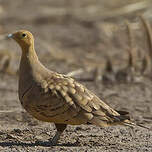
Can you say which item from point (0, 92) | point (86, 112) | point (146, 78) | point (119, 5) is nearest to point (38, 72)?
point (86, 112)

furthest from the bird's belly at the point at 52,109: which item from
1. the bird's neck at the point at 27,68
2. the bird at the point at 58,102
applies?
the bird's neck at the point at 27,68

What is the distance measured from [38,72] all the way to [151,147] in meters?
1.44

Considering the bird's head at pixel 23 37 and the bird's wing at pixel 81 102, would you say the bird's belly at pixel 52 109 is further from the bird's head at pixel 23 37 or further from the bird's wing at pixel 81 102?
the bird's head at pixel 23 37

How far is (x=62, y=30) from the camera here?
14875mm

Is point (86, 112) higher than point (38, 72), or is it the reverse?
point (38, 72)

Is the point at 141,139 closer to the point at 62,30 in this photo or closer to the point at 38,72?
the point at 38,72

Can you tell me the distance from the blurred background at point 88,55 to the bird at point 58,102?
1.10 ft

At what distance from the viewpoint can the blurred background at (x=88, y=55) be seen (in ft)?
21.4

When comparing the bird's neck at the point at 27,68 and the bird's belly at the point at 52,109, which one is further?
the bird's neck at the point at 27,68

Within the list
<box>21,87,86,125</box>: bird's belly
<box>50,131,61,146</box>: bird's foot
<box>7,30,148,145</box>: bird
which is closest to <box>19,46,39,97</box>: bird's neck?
<box>7,30,148,145</box>: bird

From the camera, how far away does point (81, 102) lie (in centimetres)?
556

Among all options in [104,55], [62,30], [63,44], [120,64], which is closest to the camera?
[120,64]

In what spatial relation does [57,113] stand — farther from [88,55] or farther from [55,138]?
[88,55]

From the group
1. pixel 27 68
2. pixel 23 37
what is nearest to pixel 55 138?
pixel 27 68
